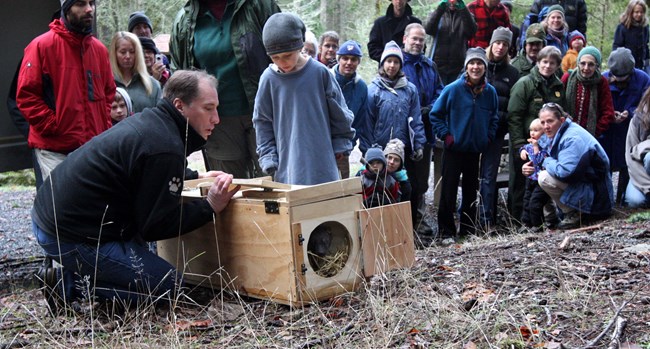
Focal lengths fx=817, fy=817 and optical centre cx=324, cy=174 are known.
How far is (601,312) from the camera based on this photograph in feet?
14.3

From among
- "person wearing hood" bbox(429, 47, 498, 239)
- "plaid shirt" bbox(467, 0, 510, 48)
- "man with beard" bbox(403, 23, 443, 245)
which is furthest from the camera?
"plaid shirt" bbox(467, 0, 510, 48)

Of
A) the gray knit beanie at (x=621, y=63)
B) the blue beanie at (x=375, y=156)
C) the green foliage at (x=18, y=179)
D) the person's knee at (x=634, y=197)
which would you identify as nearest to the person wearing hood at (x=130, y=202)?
the blue beanie at (x=375, y=156)

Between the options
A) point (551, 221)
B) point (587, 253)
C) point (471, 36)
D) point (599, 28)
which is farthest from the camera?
point (599, 28)

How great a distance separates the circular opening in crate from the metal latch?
37cm

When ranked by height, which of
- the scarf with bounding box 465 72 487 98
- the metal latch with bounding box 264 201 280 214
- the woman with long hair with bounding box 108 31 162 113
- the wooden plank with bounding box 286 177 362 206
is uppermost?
the woman with long hair with bounding box 108 31 162 113

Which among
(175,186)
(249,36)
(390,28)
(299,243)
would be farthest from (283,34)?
(390,28)

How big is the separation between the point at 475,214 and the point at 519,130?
115 centimetres

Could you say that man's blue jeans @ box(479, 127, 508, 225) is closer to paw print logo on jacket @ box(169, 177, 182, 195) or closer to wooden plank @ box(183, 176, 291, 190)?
wooden plank @ box(183, 176, 291, 190)

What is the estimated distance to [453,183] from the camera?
9.64 m

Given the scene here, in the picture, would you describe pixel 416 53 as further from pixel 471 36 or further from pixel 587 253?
pixel 587 253

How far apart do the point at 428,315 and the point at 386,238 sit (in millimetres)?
950

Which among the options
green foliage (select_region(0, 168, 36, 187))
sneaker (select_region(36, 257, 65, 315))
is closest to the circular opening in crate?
sneaker (select_region(36, 257, 65, 315))

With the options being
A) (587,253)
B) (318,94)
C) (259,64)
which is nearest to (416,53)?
(259,64)

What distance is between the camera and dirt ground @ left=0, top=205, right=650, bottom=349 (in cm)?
410
